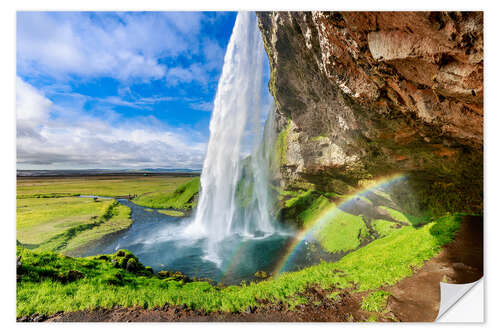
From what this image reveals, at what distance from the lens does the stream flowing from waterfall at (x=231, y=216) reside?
27.6ft

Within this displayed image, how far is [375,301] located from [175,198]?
1819 cm

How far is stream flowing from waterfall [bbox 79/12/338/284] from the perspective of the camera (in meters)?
8.41

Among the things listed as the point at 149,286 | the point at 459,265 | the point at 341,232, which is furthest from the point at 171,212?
the point at 459,265

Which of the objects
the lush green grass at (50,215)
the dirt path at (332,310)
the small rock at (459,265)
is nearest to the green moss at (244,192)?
the lush green grass at (50,215)

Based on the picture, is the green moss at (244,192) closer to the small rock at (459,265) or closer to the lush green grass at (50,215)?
the lush green grass at (50,215)

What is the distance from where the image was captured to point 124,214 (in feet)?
43.6

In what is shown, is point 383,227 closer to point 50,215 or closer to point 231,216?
point 231,216

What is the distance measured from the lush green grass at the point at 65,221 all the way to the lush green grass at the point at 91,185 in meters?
0.37

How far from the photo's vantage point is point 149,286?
15.4 feet

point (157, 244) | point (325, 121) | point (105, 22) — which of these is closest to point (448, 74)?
point (325, 121)

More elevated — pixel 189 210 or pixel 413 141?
pixel 413 141

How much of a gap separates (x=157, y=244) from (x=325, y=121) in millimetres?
10728

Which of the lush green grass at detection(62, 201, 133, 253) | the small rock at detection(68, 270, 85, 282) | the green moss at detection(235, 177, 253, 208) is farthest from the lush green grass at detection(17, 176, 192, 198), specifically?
the green moss at detection(235, 177, 253, 208)

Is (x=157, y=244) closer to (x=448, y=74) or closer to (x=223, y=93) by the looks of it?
(x=223, y=93)
